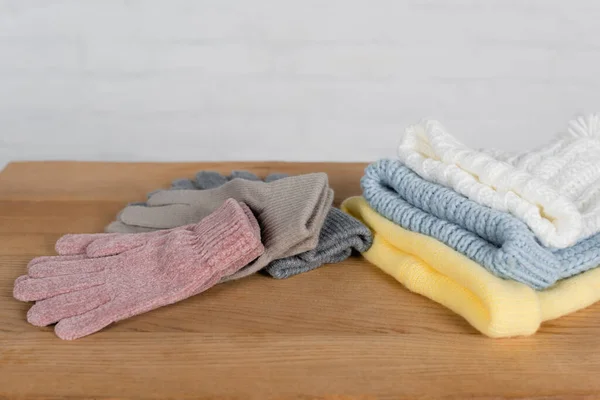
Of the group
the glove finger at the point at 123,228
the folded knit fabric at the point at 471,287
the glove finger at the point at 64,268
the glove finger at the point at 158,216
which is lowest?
the glove finger at the point at 123,228

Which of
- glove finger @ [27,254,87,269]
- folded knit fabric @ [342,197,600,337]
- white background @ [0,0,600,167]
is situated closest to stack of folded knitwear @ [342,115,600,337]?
folded knit fabric @ [342,197,600,337]

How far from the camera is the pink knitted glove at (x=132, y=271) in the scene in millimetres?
869

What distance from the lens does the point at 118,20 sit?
6.16 feet

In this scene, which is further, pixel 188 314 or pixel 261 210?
pixel 261 210

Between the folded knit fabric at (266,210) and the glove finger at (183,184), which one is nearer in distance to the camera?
the folded knit fabric at (266,210)

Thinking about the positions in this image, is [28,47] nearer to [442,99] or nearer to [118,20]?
[118,20]

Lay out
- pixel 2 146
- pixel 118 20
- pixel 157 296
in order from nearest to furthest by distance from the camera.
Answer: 1. pixel 157 296
2. pixel 118 20
3. pixel 2 146

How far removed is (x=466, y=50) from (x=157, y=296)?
135cm

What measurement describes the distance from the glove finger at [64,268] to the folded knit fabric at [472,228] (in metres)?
0.42

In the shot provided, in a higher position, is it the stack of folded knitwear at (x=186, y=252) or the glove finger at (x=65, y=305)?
the stack of folded knitwear at (x=186, y=252)

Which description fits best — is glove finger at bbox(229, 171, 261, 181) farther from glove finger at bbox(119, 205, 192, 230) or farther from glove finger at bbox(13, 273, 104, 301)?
glove finger at bbox(13, 273, 104, 301)

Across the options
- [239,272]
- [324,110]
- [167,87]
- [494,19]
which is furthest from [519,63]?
[239,272]

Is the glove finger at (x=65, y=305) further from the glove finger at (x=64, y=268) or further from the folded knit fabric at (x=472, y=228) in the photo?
the folded knit fabric at (x=472, y=228)

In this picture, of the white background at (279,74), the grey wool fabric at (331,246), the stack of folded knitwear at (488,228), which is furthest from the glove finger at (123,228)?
the white background at (279,74)
